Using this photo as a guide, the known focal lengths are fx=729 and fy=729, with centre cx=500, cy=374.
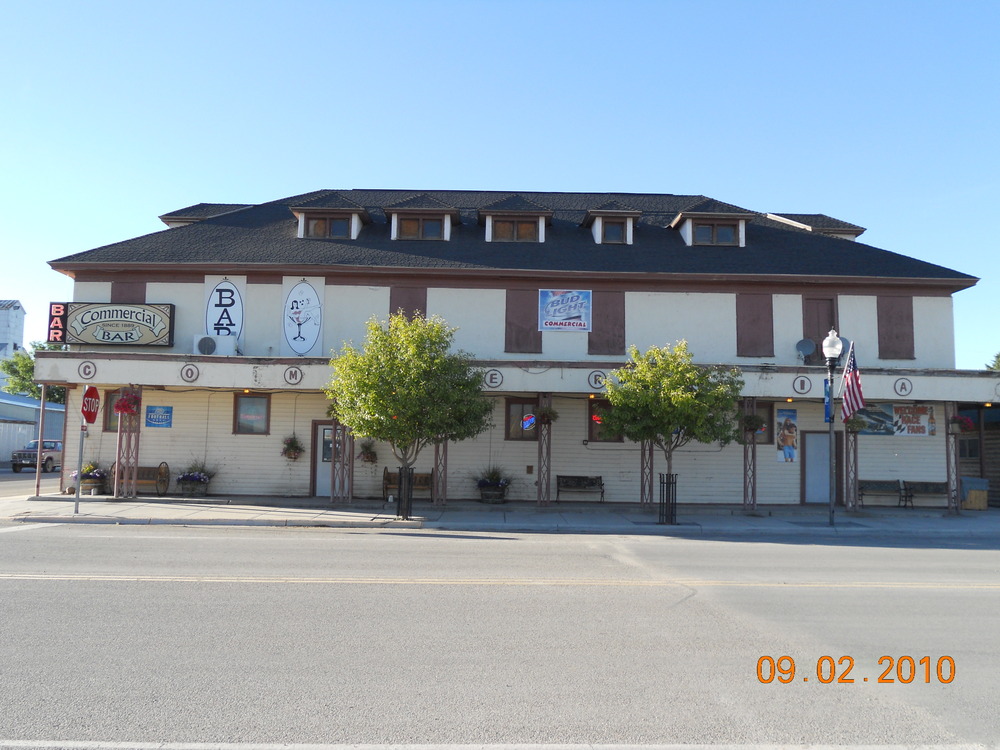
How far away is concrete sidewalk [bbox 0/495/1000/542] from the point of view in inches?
691

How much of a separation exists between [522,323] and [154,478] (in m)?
12.4

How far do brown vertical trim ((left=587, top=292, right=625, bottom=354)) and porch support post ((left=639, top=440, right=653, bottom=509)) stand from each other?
10.7ft

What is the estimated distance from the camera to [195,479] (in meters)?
21.9

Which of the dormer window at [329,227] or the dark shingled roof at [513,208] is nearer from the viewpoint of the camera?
the dark shingled roof at [513,208]

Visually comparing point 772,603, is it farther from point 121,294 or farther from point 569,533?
point 121,294

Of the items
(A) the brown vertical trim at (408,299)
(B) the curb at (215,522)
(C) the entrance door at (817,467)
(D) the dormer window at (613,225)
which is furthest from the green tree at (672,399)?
(D) the dormer window at (613,225)

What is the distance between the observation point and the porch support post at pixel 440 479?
21.2 meters

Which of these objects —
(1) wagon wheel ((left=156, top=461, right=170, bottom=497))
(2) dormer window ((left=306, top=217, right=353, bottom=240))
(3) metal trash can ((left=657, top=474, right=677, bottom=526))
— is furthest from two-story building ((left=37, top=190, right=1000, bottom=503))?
(3) metal trash can ((left=657, top=474, right=677, bottom=526))

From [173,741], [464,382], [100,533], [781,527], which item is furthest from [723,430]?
[173,741]

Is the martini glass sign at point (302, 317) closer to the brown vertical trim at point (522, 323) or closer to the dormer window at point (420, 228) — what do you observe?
the dormer window at point (420, 228)

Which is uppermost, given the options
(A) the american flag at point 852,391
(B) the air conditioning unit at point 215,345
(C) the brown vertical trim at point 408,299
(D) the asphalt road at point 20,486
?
(C) the brown vertical trim at point 408,299

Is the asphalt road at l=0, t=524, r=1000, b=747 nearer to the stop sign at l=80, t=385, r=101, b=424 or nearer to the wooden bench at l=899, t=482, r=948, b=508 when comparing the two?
the stop sign at l=80, t=385, r=101, b=424

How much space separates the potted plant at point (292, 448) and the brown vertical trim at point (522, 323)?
708cm

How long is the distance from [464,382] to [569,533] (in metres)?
4.67
